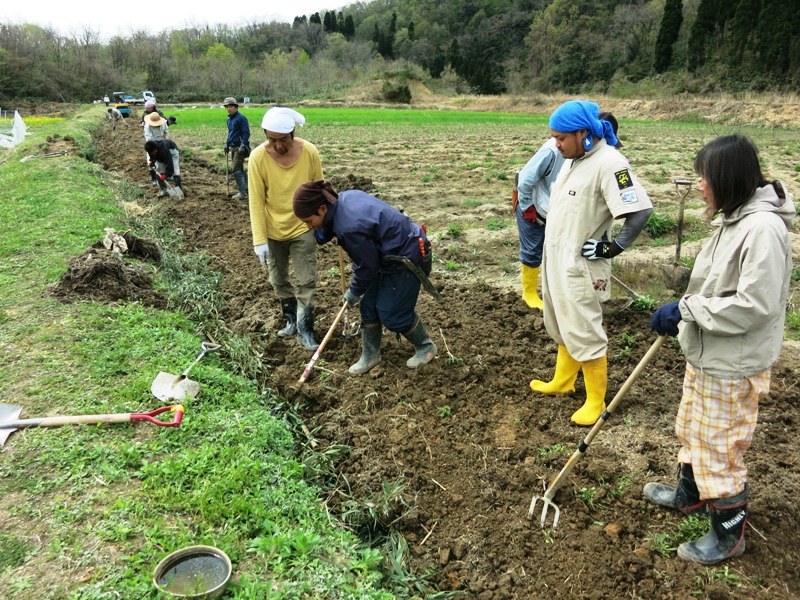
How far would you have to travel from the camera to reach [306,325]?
5.06 meters

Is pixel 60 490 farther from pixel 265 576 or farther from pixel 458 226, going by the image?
pixel 458 226

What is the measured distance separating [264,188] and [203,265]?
119 inches

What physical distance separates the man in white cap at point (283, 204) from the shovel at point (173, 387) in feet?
3.93

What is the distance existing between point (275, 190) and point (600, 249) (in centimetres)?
275

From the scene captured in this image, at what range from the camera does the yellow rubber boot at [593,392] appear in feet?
12.0

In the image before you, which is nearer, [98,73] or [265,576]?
[265,576]

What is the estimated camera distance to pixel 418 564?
2.90 m

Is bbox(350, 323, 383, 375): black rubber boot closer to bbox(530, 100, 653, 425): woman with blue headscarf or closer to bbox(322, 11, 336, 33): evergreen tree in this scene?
bbox(530, 100, 653, 425): woman with blue headscarf

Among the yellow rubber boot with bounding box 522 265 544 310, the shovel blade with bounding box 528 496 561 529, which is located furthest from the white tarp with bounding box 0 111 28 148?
the shovel blade with bounding box 528 496 561 529

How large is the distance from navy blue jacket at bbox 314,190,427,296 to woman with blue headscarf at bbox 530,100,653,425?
107 cm

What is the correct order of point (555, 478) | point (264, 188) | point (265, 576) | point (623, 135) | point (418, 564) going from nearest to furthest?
point (265, 576), point (418, 564), point (555, 478), point (264, 188), point (623, 135)

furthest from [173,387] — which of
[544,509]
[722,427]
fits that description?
[722,427]

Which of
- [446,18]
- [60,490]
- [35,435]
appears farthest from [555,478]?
[446,18]

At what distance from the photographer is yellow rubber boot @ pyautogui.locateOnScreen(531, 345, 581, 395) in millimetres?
4011
